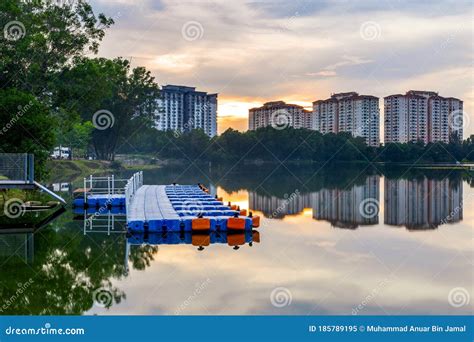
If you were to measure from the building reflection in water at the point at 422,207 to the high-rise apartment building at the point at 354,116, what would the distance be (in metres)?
56.2

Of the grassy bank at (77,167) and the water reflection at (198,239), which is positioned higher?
the grassy bank at (77,167)

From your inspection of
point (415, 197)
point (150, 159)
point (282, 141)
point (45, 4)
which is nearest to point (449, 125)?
point (282, 141)

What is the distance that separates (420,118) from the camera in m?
91.6

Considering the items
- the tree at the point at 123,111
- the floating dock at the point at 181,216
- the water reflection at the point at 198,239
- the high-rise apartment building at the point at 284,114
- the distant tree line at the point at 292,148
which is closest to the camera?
the water reflection at the point at 198,239

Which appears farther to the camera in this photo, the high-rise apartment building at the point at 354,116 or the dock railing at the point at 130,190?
the high-rise apartment building at the point at 354,116

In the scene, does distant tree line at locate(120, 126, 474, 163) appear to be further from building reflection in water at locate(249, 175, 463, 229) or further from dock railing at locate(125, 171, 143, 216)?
dock railing at locate(125, 171, 143, 216)

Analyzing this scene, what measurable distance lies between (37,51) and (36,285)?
2123 centimetres

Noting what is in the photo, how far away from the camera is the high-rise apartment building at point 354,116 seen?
91.4 metres

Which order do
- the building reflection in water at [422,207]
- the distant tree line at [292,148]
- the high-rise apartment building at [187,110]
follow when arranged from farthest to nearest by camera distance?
the high-rise apartment building at [187,110], the distant tree line at [292,148], the building reflection in water at [422,207]

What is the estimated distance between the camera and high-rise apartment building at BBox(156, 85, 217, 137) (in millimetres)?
115125

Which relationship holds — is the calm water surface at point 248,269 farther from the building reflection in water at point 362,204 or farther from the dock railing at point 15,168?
the dock railing at point 15,168

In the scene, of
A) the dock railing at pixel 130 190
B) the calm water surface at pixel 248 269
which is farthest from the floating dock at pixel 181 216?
the calm water surface at pixel 248 269

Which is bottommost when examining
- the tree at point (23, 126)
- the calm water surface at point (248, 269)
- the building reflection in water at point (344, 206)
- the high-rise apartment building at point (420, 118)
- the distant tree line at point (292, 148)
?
the calm water surface at point (248, 269)

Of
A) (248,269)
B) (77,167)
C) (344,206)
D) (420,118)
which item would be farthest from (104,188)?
(420,118)
